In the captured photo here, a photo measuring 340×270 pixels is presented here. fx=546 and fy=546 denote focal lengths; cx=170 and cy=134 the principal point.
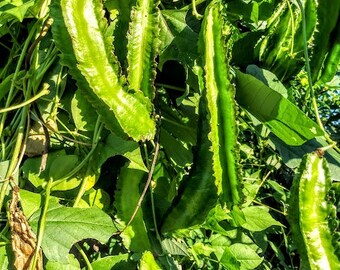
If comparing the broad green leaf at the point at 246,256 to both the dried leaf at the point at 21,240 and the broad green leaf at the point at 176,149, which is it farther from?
the dried leaf at the point at 21,240

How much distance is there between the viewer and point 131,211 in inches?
31.1

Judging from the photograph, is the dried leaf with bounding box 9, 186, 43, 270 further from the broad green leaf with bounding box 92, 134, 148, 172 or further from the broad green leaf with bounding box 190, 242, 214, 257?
the broad green leaf with bounding box 190, 242, 214, 257

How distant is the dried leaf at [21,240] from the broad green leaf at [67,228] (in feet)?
0.05

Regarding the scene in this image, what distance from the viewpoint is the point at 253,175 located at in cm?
130

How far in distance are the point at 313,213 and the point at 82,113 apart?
0.33 metres

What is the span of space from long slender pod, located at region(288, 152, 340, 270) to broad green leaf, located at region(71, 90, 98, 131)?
11.1 inches

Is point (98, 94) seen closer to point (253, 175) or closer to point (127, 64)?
point (127, 64)

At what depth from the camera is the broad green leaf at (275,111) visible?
665 mm

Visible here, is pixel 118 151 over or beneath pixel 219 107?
beneath

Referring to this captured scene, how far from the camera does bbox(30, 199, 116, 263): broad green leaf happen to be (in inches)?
26.9

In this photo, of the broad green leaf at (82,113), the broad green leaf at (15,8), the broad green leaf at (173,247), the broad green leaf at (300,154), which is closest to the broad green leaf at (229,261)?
the broad green leaf at (173,247)

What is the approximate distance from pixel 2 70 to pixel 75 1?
0.34 m

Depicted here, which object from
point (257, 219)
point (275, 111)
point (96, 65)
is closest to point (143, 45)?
point (96, 65)

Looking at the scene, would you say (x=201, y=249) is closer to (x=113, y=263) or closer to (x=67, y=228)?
(x=113, y=263)
